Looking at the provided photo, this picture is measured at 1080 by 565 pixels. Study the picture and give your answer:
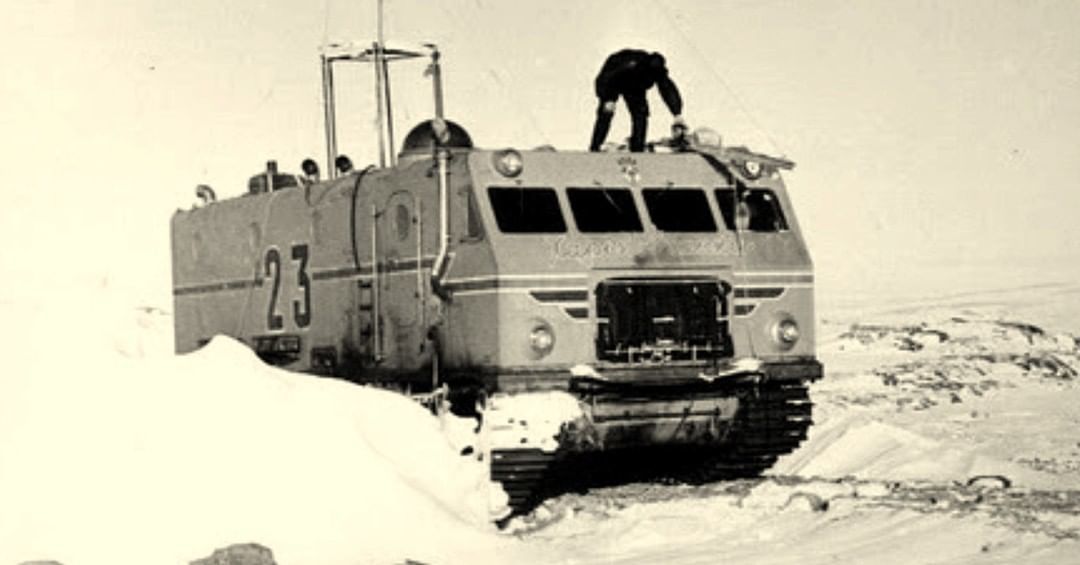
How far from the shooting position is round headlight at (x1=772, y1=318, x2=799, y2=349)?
16.9 meters

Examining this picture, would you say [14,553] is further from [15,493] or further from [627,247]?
[627,247]

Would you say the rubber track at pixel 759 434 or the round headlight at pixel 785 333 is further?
the round headlight at pixel 785 333

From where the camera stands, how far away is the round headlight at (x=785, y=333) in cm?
1692

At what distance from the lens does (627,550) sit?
44.5 feet

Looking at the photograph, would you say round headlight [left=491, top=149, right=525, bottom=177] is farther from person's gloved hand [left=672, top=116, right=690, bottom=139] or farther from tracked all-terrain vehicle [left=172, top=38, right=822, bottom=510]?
person's gloved hand [left=672, top=116, right=690, bottom=139]

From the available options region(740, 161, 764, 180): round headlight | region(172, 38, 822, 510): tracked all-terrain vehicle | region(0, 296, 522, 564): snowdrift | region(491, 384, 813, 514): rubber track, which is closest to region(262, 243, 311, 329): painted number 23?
region(172, 38, 822, 510): tracked all-terrain vehicle

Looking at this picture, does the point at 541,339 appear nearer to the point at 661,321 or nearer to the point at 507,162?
the point at 661,321

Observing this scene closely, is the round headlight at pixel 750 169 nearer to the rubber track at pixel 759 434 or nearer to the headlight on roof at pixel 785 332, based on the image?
the headlight on roof at pixel 785 332

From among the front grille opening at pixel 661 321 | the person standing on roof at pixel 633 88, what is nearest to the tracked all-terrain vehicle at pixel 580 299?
the front grille opening at pixel 661 321

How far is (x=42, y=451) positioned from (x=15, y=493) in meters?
0.51

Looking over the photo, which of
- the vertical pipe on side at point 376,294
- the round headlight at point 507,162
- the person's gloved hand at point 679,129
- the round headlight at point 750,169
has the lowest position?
the vertical pipe on side at point 376,294

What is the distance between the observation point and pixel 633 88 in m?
18.1

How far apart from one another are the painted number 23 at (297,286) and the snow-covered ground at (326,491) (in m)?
→ 2.35

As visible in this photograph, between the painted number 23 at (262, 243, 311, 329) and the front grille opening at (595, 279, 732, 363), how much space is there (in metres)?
4.08
